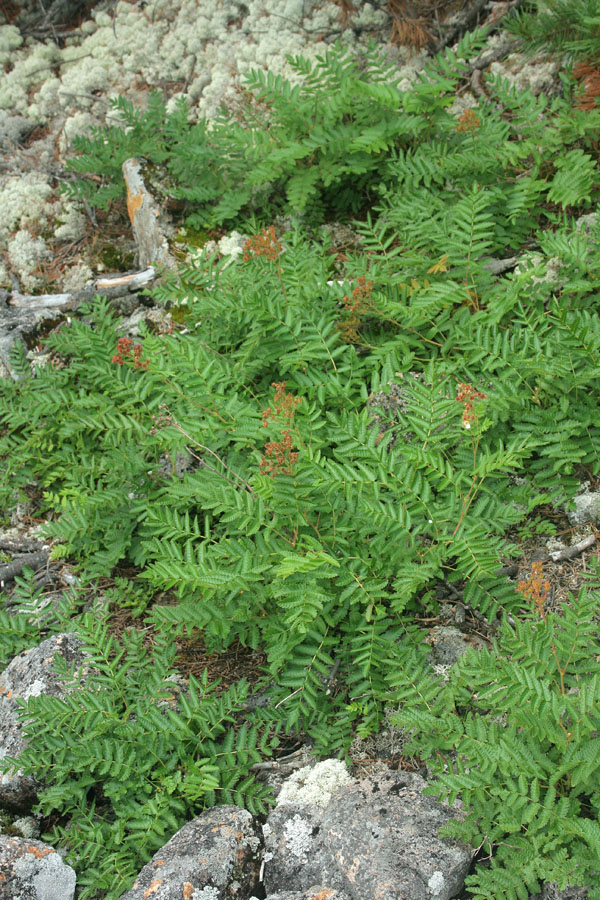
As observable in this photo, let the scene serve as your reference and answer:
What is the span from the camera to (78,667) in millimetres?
3496

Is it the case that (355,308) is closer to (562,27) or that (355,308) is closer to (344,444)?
→ (344,444)

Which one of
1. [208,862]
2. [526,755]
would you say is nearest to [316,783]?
[208,862]

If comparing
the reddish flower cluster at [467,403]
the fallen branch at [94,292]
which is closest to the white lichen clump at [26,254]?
the fallen branch at [94,292]

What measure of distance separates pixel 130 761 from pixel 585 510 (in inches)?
91.9

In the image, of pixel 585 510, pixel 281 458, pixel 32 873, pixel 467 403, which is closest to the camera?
pixel 32 873

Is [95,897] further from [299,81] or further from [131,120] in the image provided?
[299,81]

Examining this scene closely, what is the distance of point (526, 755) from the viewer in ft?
7.85

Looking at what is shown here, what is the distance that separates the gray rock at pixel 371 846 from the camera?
2.39m

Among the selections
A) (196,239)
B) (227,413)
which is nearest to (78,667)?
(227,413)

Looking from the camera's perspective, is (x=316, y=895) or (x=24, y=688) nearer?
(x=316, y=895)

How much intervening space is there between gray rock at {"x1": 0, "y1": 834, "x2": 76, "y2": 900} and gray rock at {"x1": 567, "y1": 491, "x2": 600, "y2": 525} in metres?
2.66

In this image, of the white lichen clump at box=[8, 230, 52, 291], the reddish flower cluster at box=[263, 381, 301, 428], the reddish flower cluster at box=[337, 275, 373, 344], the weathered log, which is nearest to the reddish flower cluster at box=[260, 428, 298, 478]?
the reddish flower cluster at box=[263, 381, 301, 428]

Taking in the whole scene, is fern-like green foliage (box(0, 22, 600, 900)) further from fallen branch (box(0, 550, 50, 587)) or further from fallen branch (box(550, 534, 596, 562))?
fallen branch (box(0, 550, 50, 587))

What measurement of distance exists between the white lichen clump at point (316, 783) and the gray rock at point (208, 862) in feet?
0.59
